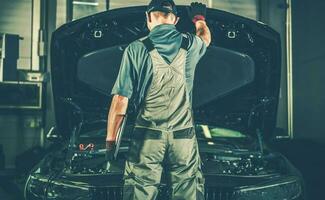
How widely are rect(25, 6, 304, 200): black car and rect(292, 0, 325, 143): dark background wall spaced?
434 centimetres

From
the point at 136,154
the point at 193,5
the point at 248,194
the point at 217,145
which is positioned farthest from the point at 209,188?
the point at 193,5

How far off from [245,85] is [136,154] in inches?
48.5

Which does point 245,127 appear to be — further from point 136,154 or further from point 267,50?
point 136,154

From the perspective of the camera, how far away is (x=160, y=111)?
10.1 ft

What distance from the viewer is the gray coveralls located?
289 cm

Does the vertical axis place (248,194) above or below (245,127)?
below

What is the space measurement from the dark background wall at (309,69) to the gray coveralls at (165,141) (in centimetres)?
539

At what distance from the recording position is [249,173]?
317 cm

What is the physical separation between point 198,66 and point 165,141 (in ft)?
3.04

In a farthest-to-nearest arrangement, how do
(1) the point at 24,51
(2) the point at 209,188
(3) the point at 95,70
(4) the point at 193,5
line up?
(1) the point at 24,51 < (3) the point at 95,70 < (4) the point at 193,5 < (2) the point at 209,188

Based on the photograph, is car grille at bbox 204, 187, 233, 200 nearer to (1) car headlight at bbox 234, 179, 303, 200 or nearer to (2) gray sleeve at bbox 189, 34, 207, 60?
(1) car headlight at bbox 234, 179, 303, 200

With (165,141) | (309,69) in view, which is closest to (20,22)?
(309,69)

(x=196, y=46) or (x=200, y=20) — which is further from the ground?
(x=200, y=20)

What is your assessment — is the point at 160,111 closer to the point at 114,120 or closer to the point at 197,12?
the point at 114,120
